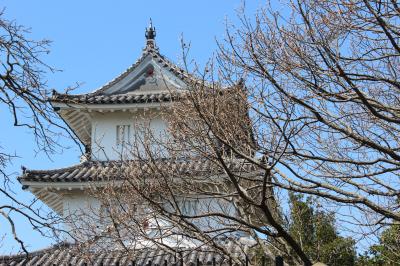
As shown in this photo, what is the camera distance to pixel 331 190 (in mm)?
9188

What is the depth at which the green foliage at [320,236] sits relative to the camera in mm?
14052

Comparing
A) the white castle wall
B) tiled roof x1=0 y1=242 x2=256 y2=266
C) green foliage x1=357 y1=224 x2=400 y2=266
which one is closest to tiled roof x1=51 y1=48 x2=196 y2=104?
the white castle wall

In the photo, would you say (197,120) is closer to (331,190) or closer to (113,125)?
(331,190)

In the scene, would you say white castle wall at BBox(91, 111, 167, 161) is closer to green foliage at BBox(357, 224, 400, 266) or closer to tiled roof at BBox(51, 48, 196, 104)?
tiled roof at BBox(51, 48, 196, 104)

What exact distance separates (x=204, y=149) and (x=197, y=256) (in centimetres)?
437

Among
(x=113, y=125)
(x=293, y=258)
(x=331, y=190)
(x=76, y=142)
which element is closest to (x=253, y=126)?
(x=331, y=190)

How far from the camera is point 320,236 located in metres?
14.5

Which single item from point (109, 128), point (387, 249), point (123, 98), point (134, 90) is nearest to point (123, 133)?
point (109, 128)

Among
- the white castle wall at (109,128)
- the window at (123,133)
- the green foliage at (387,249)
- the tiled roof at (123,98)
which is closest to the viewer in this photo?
the green foliage at (387,249)

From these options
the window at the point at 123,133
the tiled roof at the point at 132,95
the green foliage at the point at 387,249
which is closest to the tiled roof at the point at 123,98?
the tiled roof at the point at 132,95

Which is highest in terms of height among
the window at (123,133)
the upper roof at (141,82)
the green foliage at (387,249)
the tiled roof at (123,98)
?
the upper roof at (141,82)

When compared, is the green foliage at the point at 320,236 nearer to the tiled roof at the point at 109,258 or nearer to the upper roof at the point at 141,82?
the tiled roof at the point at 109,258

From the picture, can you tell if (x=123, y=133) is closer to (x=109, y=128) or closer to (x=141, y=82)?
(x=109, y=128)

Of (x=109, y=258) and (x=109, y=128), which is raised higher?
(x=109, y=128)
